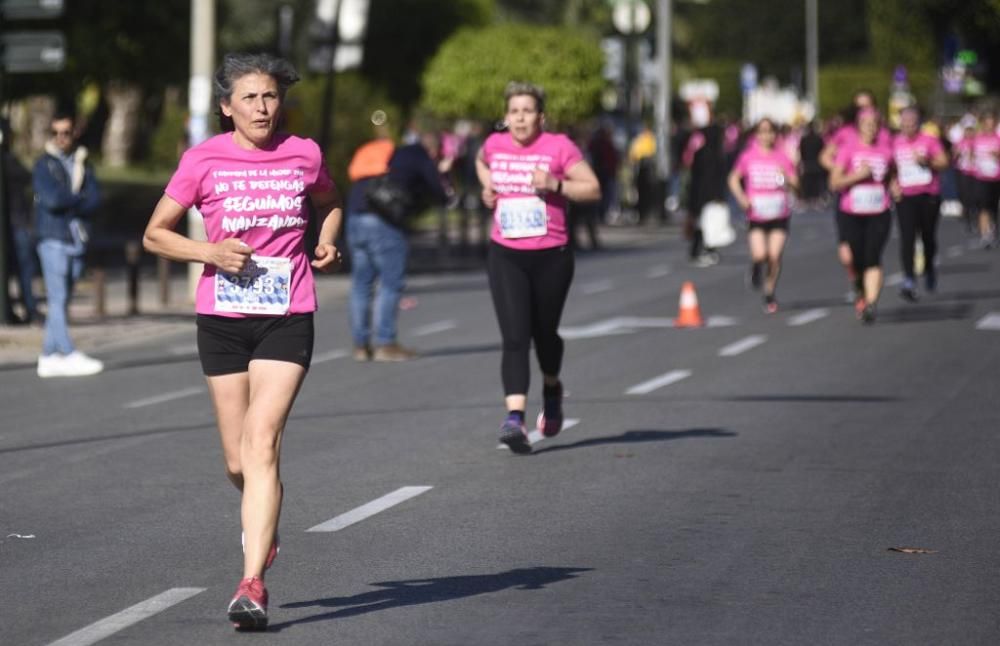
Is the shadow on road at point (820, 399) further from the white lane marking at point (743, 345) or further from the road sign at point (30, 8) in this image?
the road sign at point (30, 8)

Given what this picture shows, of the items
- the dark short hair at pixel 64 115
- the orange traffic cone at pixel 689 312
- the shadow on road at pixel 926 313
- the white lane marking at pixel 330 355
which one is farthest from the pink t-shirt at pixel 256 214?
the shadow on road at pixel 926 313

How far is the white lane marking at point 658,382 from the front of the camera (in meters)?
14.1

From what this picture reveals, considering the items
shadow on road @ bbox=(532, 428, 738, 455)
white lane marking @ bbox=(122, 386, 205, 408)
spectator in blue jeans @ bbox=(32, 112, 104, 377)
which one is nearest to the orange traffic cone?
white lane marking @ bbox=(122, 386, 205, 408)

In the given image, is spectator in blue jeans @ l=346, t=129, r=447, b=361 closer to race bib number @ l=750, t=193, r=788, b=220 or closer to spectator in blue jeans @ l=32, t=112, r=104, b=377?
spectator in blue jeans @ l=32, t=112, r=104, b=377

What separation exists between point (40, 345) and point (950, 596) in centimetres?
1250

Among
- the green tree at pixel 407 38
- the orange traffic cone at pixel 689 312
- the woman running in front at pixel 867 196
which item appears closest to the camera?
the woman running in front at pixel 867 196

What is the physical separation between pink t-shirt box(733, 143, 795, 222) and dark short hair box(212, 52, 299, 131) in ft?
46.0

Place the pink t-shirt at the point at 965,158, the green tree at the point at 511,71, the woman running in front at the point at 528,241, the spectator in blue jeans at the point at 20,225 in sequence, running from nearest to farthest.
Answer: the woman running in front at the point at 528,241 < the spectator in blue jeans at the point at 20,225 < the pink t-shirt at the point at 965,158 < the green tree at the point at 511,71

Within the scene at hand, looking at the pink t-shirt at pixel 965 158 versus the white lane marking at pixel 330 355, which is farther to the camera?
the pink t-shirt at pixel 965 158

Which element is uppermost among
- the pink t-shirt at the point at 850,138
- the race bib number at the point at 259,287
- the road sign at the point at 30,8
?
the road sign at the point at 30,8

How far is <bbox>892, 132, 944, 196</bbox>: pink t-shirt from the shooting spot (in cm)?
2061

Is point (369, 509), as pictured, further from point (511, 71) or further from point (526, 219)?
point (511, 71)

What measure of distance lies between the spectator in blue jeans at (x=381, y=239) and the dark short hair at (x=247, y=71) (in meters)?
9.17

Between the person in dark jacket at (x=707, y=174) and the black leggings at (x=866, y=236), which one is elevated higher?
the person in dark jacket at (x=707, y=174)
